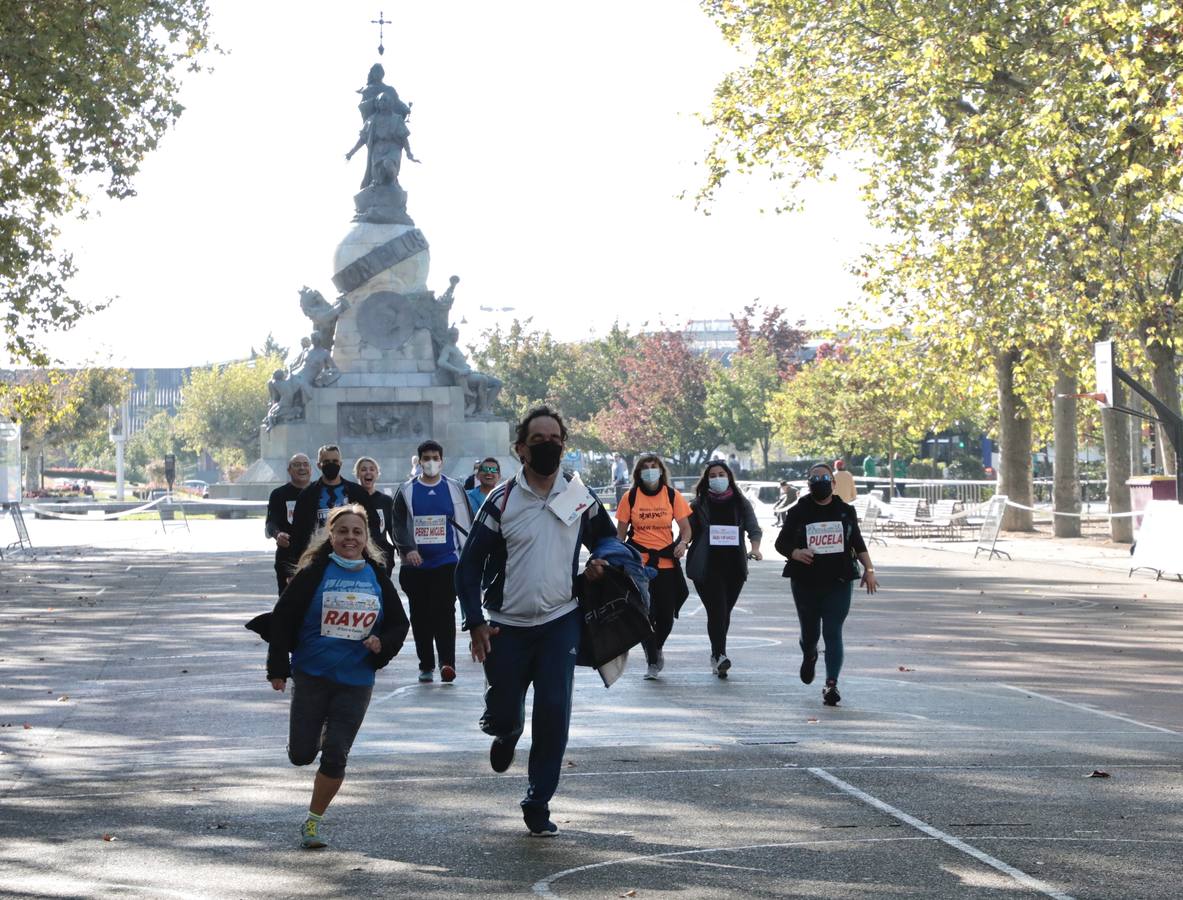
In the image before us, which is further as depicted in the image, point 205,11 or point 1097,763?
point 205,11

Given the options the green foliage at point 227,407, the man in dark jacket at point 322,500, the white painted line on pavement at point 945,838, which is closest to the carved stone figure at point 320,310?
the man in dark jacket at point 322,500

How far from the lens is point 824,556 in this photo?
41.0 ft

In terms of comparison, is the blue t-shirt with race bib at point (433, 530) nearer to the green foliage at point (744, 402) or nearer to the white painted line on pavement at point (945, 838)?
the white painted line on pavement at point (945, 838)

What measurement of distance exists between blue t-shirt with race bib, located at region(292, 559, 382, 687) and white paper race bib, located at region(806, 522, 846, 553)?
200 inches

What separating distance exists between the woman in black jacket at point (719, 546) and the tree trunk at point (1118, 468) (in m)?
21.8

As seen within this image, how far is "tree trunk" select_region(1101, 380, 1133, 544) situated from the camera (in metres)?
35.2

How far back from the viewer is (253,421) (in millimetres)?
123812

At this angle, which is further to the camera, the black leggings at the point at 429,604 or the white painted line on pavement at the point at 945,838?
the black leggings at the point at 429,604

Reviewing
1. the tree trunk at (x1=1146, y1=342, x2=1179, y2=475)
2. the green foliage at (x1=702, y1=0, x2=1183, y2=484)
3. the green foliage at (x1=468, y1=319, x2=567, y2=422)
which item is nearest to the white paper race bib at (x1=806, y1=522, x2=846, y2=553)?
the green foliage at (x1=702, y1=0, x2=1183, y2=484)

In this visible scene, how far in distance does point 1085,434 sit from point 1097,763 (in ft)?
186

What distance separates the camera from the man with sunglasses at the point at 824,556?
40.8 ft

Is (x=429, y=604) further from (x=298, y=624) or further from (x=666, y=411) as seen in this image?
(x=666, y=411)

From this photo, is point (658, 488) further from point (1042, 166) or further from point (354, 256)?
point (354, 256)

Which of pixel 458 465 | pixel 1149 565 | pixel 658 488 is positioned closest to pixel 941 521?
pixel 1149 565
